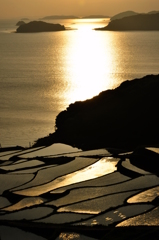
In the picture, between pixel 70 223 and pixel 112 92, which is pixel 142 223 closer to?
pixel 70 223

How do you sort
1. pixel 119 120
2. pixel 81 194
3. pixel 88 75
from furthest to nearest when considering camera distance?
A: pixel 88 75, pixel 119 120, pixel 81 194

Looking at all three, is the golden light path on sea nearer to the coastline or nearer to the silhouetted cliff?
the silhouetted cliff

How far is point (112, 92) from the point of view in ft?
78.3

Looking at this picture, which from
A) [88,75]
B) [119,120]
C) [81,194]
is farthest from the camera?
[88,75]

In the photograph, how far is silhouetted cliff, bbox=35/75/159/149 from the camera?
61.1 feet

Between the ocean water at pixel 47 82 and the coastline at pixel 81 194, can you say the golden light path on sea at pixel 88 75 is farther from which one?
the coastline at pixel 81 194

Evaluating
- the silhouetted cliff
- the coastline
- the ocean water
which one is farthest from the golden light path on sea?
the coastline

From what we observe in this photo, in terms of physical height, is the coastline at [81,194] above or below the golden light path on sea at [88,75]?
above

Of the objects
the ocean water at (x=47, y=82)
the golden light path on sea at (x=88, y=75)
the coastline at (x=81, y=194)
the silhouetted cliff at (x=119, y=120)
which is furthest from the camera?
the golden light path on sea at (x=88, y=75)

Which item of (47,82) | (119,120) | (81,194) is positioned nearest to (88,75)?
(47,82)

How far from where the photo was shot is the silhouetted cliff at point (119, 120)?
18.6 meters

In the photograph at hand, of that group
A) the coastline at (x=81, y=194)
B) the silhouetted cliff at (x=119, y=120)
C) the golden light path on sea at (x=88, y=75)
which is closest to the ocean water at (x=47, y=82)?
the golden light path on sea at (x=88, y=75)

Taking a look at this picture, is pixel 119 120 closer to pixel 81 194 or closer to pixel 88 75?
pixel 81 194

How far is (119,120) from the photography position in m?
20.2
